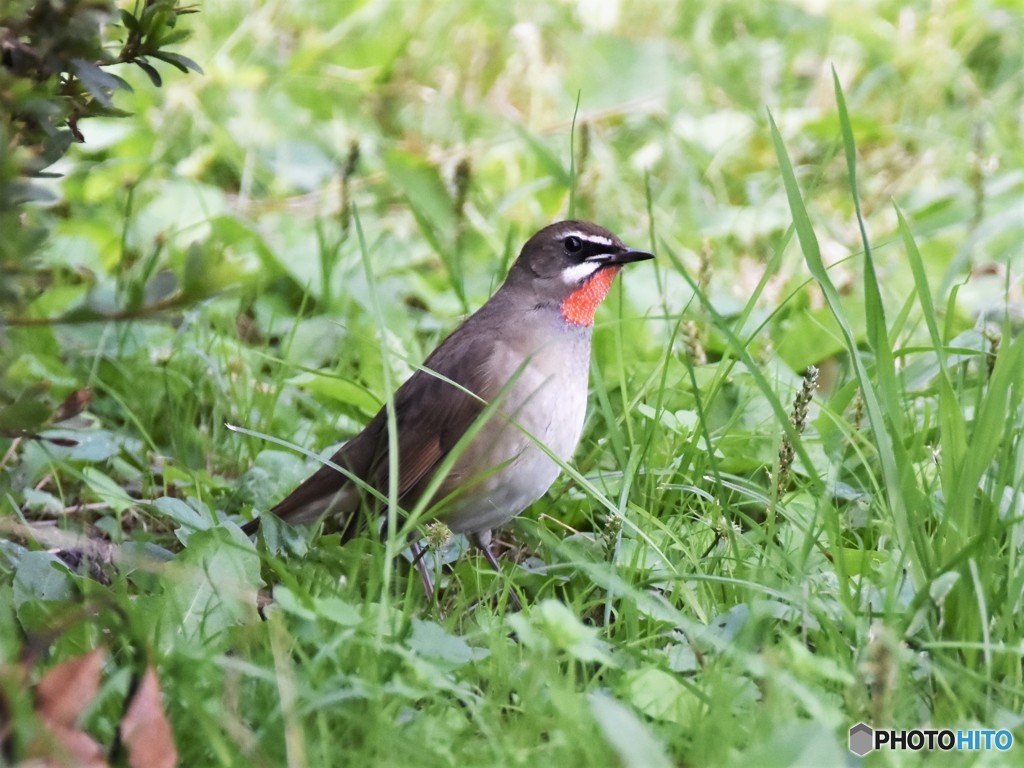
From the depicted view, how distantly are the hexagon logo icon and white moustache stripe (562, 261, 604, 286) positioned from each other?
2455 millimetres

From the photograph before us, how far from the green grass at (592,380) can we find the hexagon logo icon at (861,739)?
0.19 feet

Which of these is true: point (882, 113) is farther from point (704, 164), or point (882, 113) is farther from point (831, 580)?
point (831, 580)

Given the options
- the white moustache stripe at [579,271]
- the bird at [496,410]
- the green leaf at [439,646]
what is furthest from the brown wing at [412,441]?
the green leaf at [439,646]

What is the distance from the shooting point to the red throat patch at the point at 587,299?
522 cm

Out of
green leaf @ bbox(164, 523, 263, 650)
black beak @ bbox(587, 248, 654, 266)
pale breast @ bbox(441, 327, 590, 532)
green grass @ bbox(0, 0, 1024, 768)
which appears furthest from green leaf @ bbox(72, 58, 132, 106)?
black beak @ bbox(587, 248, 654, 266)

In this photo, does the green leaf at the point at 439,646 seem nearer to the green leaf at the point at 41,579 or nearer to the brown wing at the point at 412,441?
the green leaf at the point at 41,579

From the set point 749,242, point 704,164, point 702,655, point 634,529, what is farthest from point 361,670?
point 704,164

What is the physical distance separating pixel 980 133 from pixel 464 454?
12.0 feet

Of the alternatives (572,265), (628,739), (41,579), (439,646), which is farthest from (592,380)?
(628,739)

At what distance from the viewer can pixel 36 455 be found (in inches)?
201

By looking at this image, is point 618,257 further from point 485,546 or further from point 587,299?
point 485,546

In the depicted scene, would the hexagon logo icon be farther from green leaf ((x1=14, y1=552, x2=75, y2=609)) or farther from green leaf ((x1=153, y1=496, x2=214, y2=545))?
green leaf ((x1=14, y1=552, x2=75, y2=609))

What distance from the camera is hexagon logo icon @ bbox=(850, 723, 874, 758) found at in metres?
3.13

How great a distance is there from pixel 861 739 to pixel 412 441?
2.30 m
